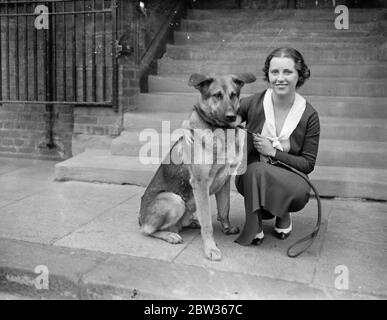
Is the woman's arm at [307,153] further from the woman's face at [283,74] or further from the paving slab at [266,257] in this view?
the paving slab at [266,257]

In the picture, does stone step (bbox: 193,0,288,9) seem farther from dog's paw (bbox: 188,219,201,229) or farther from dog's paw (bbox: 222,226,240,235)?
dog's paw (bbox: 222,226,240,235)

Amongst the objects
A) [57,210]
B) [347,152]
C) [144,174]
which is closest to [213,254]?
[57,210]

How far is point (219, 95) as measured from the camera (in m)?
3.30

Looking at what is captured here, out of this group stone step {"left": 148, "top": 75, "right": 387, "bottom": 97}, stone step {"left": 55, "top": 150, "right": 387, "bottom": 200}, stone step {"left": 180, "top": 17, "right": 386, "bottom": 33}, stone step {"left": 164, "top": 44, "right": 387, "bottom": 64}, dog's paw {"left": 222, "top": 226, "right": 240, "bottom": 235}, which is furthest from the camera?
stone step {"left": 180, "top": 17, "right": 386, "bottom": 33}

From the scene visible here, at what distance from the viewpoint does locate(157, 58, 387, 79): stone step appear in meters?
6.90

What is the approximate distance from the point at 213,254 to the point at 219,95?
1.13m

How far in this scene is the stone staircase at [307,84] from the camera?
18.3ft

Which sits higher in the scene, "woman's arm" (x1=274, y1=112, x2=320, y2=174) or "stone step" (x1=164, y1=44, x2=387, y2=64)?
"stone step" (x1=164, y1=44, x2=387, y2=64)

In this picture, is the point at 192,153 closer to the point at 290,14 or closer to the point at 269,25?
the point at 269,25

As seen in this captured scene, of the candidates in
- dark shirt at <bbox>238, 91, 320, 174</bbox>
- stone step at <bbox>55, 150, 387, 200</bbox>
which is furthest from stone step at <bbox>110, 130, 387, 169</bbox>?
dark shirt at <bbox>238, 91, 320, 174</bbox>

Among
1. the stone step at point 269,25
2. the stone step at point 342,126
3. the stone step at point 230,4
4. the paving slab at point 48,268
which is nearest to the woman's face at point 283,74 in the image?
the paving slab at point 48,268

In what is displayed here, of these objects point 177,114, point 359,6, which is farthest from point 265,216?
point 359,6

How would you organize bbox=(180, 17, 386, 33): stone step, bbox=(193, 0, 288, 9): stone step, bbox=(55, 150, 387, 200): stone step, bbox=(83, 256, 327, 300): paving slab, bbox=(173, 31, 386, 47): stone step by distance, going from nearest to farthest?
bbox=(83, 256, 327, 300): paving slab < bbox=(55, 150, 387, 200): stone step < bbox=(173, 31, 386, 47): stone step < bbox=(180, 17, 386, 33): stone step < bbox=(193, 0, 288, 9): stone step

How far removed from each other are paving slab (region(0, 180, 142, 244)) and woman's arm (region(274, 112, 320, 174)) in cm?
190
